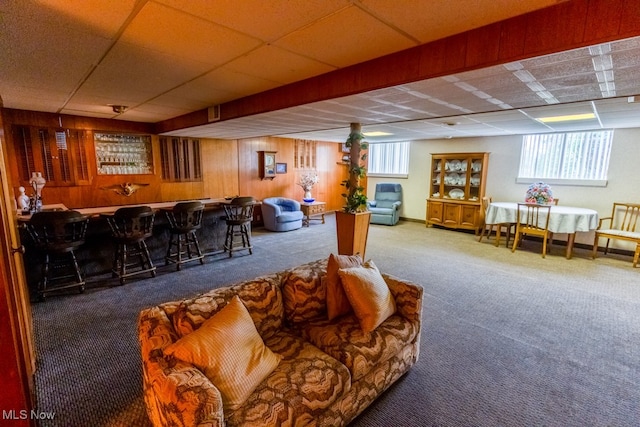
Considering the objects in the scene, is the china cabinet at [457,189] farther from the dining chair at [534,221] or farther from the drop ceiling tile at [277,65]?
the drop ceiling tile at [277,65]

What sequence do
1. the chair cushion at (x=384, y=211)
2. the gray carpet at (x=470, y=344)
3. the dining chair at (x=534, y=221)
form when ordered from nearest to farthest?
the gray carpet at (x=470, y=344)
the dining chair at (x=534, y=221)
the chair cushion at (x=384, y=211)

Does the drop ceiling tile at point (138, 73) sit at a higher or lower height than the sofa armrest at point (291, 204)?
higher

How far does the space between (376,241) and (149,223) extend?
3961 millimetres

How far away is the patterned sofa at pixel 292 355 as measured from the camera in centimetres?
128

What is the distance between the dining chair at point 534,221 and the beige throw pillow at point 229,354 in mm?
5201

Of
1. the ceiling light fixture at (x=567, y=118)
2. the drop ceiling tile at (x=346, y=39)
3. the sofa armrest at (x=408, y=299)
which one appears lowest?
the sofa armrest at (x=408, y=299)

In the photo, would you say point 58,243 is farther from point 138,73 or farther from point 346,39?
point 346,39

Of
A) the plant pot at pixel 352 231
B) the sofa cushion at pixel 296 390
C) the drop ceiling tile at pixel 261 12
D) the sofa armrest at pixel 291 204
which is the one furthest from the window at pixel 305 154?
the sofa cushion at pixel 296 390

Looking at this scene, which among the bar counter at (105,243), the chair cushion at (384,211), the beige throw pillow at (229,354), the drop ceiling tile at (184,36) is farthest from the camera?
the chair cushion at (384,211)

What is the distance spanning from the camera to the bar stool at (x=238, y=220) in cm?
479

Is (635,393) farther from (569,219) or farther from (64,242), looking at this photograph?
(64,242)

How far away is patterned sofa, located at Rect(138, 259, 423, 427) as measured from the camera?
4.20 feet

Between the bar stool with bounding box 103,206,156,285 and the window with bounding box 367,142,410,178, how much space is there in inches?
254

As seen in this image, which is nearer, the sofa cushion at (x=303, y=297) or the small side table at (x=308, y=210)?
the sofa cushion at (x=303, y=297)
